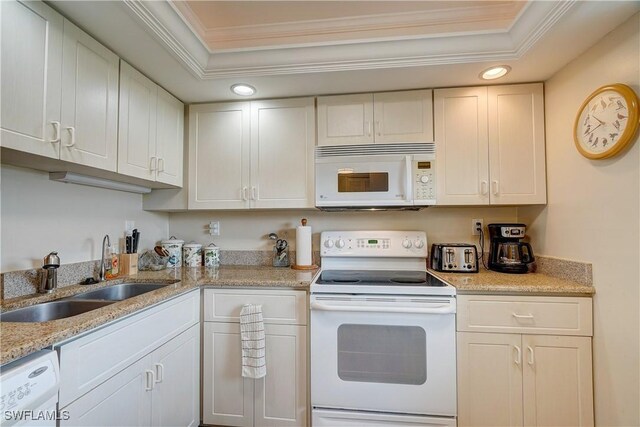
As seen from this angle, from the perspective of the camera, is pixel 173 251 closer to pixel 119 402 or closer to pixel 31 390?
pixel 119 402

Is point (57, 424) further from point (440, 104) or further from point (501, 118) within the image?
point (501, 118)

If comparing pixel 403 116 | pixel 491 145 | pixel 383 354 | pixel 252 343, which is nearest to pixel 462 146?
pixel 491 145

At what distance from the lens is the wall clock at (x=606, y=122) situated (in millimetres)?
1210

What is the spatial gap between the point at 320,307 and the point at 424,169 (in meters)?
1.11

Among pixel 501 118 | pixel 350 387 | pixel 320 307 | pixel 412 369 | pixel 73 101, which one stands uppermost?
pixel 501 118

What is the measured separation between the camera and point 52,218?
1.47 metres

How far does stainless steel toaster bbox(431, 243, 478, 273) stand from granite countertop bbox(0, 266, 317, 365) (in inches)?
35.3

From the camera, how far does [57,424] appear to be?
871 millimetres

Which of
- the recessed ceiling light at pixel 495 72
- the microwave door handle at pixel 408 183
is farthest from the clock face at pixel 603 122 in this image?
the microwave door handle at pixel 408 183

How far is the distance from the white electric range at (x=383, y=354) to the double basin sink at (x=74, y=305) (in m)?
1.03

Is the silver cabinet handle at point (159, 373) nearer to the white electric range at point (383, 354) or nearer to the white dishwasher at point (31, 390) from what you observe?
the white dishwasher at point (31, 390)

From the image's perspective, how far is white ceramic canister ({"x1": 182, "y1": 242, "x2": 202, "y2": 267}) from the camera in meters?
2.18

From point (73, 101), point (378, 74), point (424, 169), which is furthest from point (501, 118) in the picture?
point (73, 101)

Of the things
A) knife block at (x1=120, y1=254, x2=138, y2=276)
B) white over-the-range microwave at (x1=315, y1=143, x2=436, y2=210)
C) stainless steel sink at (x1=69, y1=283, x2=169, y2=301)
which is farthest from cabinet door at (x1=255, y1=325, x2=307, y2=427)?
knife block at (x1=120, y1=254, x2=138, y2=276)
